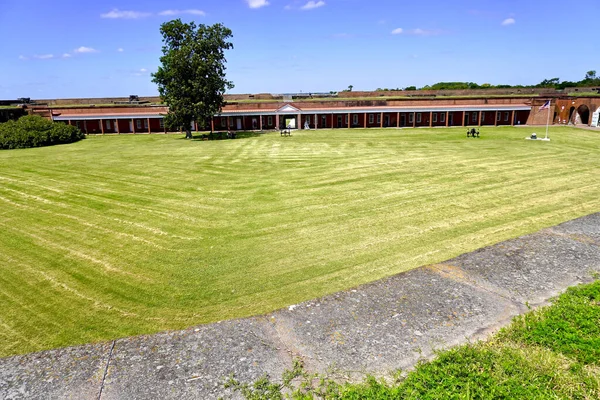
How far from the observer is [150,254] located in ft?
35.5

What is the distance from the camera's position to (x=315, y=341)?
243 inches

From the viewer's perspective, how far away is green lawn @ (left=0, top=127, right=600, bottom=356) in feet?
26.9

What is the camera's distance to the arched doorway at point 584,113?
4638 centimetres

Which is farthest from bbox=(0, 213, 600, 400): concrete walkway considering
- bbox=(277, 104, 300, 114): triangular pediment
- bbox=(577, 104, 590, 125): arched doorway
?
bbox=(577, 104, 590, 125): arched doorway

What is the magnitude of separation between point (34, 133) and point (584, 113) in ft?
184

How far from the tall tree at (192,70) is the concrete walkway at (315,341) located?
33.2 meters

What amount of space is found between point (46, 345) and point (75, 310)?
125 centimetres

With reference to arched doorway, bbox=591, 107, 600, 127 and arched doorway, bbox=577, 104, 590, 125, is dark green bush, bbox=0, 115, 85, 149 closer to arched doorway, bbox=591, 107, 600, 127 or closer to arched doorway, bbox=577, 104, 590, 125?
arched doorway, bbox=591, 107, 600, 127

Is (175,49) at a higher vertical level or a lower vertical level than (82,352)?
higher

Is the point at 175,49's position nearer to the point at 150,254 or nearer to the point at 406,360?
the point at 150,254

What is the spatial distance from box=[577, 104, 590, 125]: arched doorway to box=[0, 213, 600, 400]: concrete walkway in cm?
4705

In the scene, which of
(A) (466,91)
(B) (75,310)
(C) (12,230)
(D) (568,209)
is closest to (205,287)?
Result: (B) (75,310)

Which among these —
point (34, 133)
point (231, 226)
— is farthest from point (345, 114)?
point (231, 226)

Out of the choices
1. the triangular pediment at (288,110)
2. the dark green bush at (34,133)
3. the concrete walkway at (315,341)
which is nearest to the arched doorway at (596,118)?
the triangular pediment at (288,110)
